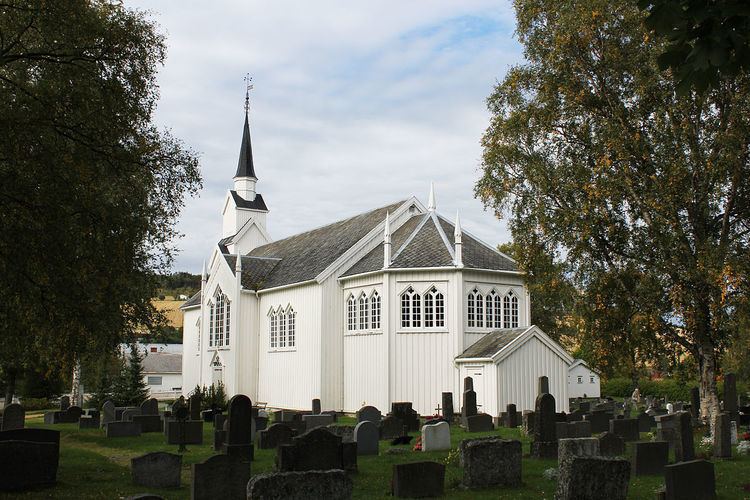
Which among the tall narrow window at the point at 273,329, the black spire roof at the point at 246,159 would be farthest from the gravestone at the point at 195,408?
the black spire roof at the point at 246,159

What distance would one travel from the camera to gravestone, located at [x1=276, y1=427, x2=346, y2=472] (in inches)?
494

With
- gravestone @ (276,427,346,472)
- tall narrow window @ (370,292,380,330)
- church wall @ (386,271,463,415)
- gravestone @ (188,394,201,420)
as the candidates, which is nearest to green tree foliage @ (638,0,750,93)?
gravestone @ (276,427,346,472)

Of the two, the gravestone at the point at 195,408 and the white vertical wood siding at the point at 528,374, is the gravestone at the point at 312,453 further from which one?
the white vertical wood siding at the point at 528,374

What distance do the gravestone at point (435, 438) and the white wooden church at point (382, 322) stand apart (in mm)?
10252

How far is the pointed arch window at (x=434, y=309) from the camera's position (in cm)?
3059

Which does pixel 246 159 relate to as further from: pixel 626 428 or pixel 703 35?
pixel 703 35

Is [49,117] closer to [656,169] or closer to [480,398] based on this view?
[656,169]

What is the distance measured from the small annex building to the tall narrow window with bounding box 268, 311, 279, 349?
35.0 feet

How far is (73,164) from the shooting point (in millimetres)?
12797

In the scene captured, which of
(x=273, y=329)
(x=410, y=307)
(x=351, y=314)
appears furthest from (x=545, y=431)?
(x=273, y=329)

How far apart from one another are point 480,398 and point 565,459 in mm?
18247

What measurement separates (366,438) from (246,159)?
3984 centimetres

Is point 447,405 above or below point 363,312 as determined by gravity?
below

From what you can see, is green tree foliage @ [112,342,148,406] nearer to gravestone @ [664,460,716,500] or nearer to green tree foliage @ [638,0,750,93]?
gravestone @ [664,460,716,500]
